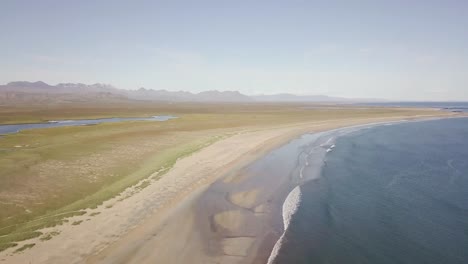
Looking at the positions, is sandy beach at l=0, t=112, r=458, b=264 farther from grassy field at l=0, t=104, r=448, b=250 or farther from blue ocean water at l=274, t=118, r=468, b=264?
blue ocean water at l=274, t=118, r=468, b=264

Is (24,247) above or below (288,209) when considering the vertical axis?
above

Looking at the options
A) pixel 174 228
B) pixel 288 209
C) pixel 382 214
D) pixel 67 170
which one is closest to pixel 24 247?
pixel 174 228

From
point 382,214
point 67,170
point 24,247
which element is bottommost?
point 382,214

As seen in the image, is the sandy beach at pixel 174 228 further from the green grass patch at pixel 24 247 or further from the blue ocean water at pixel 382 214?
the blue ocean water at pixel 382 214

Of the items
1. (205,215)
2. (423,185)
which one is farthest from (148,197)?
(423,185)

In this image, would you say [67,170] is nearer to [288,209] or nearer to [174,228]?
[174,228]

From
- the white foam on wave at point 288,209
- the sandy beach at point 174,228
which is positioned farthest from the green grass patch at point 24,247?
the white foam on wave at point 288,209
